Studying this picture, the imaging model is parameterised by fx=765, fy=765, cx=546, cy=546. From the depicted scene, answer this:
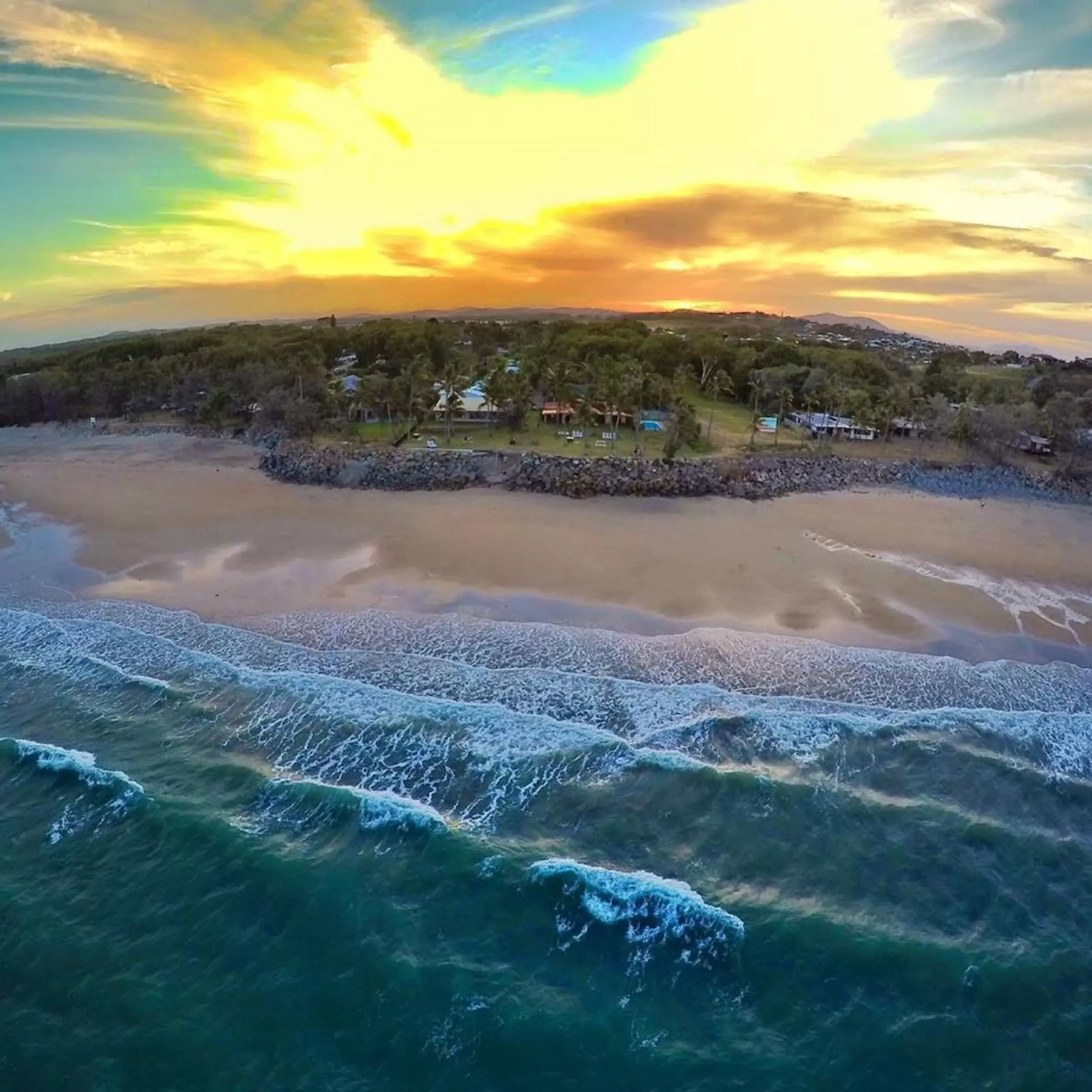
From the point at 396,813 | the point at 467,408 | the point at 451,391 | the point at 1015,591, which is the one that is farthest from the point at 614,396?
the point at 396,813

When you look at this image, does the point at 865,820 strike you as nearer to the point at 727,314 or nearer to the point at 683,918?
the point at 683,918

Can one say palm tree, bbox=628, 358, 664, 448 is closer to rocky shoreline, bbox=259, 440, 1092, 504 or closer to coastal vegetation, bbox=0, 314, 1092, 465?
coastal vegetation, bbox=0, 314, 1092, 465

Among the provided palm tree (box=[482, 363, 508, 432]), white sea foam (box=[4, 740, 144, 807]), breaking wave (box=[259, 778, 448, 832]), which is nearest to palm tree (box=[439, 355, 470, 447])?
palm tree (box=[482, 363, 508, 432])

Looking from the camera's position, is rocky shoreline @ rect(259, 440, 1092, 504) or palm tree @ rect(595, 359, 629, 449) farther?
palm tree @ rect(595, 359, 629, 449)

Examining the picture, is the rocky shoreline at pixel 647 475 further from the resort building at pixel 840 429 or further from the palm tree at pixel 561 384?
the palm tree at pixel 561 384

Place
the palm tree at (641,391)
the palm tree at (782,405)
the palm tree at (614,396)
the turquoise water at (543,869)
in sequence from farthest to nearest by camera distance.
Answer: the palm tree at (782,405) < the palm tree at (641,391) < the palm tree at (614,396) < the turquoise water at (543,869)

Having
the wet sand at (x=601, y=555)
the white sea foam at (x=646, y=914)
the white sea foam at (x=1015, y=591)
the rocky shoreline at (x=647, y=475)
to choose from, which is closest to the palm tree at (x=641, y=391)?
the rocky shoreline at (x=647, y=475)

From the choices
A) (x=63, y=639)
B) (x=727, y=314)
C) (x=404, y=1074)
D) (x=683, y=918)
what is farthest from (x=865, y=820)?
(x=727, y=314)
